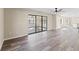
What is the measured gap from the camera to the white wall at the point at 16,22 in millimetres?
2680

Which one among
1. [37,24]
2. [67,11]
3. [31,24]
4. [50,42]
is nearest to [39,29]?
[37,24]

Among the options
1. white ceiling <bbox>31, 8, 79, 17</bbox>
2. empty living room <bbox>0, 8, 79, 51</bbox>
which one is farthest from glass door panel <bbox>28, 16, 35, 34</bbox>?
white ceiling <bbox>31, 8, 79, 17</bbox>

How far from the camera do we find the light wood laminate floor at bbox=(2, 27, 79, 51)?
270 centimetres

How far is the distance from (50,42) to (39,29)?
18.6 inches

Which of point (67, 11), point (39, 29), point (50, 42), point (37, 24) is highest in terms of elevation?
point (67, 11)

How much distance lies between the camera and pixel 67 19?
285 cm

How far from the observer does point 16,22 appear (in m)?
2.79

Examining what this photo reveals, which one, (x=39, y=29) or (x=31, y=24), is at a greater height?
(x=31, y=24)

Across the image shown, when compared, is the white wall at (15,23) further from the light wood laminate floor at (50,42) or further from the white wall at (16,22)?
the light wood laminate floor at (50,42)

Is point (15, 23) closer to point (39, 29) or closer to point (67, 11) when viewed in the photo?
point (39, 29)
